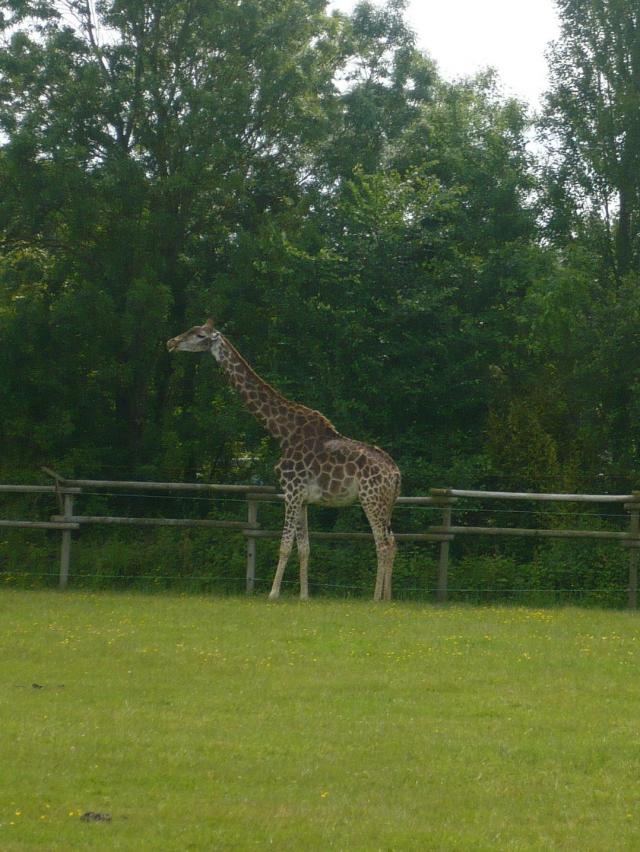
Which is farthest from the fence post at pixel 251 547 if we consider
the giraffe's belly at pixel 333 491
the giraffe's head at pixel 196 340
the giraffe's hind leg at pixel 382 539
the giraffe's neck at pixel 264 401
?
the giraffe's head at pixel 196 340

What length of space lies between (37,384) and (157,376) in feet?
8.32

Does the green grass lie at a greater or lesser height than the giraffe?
lesser

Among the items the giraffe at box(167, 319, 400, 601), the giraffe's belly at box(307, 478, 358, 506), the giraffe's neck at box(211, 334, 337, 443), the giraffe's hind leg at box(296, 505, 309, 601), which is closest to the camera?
the giraffe's hind leg at box(296, 505, 309, 601)

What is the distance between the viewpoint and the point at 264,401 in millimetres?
17781

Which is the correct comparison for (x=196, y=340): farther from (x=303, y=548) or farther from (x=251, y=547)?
(x=303, y=548)

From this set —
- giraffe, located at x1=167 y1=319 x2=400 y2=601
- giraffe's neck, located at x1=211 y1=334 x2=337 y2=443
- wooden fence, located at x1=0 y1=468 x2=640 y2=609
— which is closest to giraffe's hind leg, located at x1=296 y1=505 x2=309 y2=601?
giraffe, located at x1=167 y1=319 x2=400 y2=601

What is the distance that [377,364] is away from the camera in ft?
70.6

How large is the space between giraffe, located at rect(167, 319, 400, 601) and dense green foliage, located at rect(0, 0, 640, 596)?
146 inches

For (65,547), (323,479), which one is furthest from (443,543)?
(65,547)

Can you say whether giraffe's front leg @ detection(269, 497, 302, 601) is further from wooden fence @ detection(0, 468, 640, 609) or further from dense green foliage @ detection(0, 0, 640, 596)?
dense green foliage @ detection(0, 0, 640, 596)

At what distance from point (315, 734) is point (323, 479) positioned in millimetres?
8783

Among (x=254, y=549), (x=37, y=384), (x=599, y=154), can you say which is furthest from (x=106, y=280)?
(x=599, y=154)

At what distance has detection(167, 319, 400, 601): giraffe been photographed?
1709cm

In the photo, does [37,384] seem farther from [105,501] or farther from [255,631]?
[255,631]
